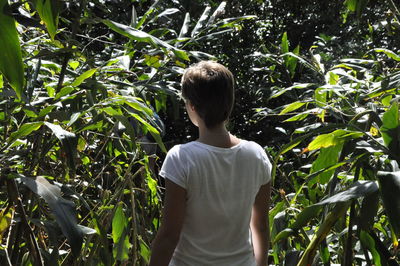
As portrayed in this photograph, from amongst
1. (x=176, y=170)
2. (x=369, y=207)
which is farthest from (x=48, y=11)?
(x=369, y=207)

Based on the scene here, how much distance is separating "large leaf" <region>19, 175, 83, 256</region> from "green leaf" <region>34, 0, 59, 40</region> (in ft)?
1.57

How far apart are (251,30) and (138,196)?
453 cm

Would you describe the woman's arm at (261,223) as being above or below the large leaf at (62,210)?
below

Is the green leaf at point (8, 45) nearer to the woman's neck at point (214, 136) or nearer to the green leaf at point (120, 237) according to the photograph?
the woman's neck at point (214, 136)

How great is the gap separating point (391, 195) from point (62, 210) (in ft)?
2.46

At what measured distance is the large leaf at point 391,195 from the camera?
1575 millimetres

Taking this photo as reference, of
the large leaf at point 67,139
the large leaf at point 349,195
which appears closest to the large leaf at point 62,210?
the large leaf at point 67,139

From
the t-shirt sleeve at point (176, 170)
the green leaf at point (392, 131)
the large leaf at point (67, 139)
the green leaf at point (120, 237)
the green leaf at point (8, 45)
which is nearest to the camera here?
the green leaf at point (8, 45)

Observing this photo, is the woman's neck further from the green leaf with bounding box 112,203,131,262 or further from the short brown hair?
the green leaf with bounding box 112,203,131,262

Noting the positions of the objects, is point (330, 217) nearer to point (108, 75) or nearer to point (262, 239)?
point (262, 239)

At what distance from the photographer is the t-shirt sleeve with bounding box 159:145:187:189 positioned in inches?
75.5

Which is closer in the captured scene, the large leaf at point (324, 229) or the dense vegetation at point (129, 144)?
the dense vegetation at point (129, 144)

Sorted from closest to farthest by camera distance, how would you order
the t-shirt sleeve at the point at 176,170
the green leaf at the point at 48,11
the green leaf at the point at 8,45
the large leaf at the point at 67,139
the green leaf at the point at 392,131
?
the green leaf at the point at 8,45 → the green leaf at the point at 48,11 → the green leaf at the point at 392,131 → the large leaf at the point at 67,139 → the t-shirt sleeve at the point at 176,170

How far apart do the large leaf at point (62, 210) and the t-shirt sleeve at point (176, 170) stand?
1.06 ft
